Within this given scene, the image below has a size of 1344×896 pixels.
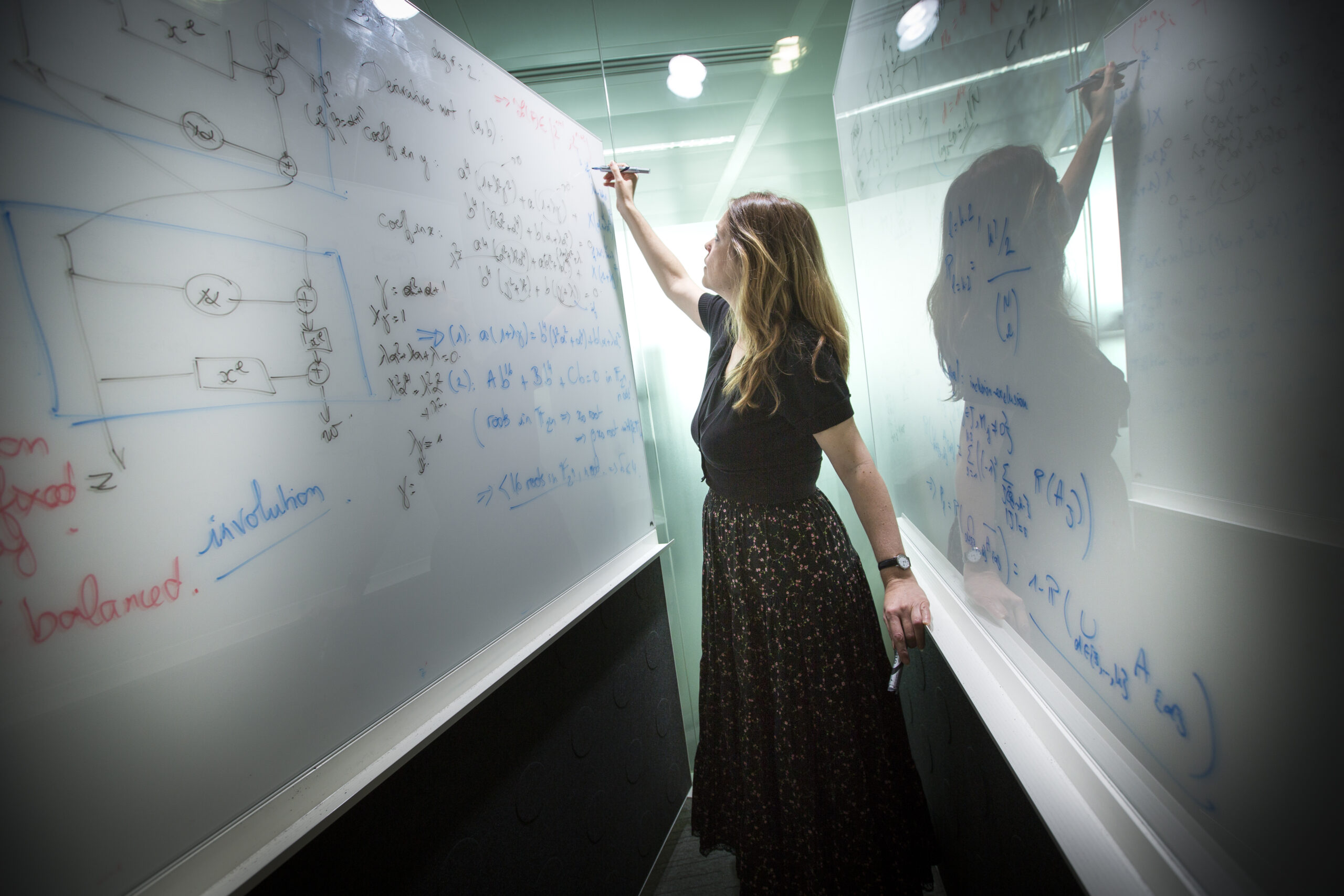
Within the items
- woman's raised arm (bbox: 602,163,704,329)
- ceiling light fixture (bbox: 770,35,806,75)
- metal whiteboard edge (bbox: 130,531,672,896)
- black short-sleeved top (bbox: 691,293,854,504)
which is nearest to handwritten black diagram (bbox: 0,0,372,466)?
metal whiteboard edge (bbox: 130,531,672,896)

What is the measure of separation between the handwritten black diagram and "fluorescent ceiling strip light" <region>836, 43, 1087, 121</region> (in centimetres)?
77

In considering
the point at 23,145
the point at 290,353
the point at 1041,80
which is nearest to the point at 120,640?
the point at 290,353

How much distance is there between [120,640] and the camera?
0.46 meters

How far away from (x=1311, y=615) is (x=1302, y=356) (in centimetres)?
14

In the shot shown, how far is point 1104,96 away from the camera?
394 millimetres

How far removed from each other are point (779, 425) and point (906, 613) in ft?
1.28

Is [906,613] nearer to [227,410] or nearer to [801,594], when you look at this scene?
[801,594]

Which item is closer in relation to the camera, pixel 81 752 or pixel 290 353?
pixel 81 752

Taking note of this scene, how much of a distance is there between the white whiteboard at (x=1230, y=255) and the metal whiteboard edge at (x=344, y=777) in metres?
0.80

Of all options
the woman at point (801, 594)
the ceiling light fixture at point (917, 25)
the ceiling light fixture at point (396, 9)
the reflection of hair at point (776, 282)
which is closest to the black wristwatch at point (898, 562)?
the woman at point (801, 594)

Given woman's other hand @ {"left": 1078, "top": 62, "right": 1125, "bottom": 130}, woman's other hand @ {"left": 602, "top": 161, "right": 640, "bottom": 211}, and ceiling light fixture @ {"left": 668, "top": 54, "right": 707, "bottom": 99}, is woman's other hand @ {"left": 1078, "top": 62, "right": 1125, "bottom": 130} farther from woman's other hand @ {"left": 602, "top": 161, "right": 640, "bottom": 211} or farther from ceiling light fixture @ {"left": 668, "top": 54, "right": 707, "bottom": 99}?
ceiling light fixture @ {"left": 668, "top": 54, "right": 707, "bottom": 99}

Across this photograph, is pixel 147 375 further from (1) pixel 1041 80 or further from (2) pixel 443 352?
(1) pixel 1041 80

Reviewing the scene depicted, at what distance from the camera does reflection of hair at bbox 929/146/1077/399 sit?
47 cm

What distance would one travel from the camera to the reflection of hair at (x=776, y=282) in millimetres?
1022
